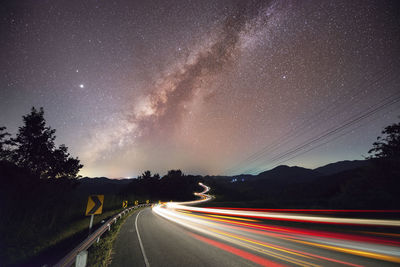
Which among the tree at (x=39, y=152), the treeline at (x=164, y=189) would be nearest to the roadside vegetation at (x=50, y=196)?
the tree at (x=39, y=152)

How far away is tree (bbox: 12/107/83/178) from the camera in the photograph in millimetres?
31156

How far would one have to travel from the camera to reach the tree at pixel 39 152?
102ft

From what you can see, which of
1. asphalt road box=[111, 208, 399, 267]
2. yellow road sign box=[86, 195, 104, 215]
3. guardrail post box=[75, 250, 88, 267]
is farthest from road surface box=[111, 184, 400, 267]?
guardrail post box=[75, 250, 88, 267]

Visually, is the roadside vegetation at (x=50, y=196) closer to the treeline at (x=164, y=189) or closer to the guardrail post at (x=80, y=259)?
the guardrail post at (x=80, y=259)

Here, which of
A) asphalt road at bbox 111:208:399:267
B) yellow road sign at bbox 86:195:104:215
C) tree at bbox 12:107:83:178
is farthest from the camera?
tree at bbox 12:107:83:178

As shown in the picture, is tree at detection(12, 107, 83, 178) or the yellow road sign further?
tree at detection(12, 107, 83, 178)

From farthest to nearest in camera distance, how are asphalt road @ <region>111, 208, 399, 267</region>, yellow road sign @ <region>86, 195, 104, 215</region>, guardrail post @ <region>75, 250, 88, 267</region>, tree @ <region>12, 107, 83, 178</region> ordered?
tree @ <region>12, 107, 83, 178</region> → yellow road sign @ <region>86, 195, 104, 215</region> → asphalt road @ <region>111, 208, 399, 267</region> → guardrail post @ <region>75, 250, 88, 267</region>

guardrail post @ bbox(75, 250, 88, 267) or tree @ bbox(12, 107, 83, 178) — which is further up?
tree @ bbox(12, 107, 83, 178)

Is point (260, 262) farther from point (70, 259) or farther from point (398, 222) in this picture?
point (398, 222)

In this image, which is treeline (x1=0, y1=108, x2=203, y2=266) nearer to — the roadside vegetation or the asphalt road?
the roadside vegetation

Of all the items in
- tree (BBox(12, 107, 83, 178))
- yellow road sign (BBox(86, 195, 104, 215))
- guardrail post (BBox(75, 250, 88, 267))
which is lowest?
guardrail post (BBox(75, 250, 88, 267))

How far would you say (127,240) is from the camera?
8.27 meters

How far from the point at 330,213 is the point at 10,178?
3803 centimetres

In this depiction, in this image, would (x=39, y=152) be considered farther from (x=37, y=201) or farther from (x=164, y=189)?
(x=164, y=189)
